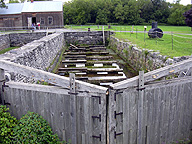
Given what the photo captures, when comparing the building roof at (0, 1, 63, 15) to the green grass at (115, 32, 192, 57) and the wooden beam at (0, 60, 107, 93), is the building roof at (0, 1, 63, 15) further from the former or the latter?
the wooden beam at (0, 60, 107, 93)

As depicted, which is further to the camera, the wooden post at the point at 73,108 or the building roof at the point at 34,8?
the building roof at the point at 34,8

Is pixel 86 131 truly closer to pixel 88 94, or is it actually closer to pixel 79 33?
pixel 88 94

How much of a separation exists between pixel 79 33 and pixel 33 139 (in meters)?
23.1

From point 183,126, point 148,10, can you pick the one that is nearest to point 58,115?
point 183,126

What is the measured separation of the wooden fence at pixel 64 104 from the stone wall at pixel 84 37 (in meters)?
21.8

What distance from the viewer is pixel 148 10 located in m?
59.4

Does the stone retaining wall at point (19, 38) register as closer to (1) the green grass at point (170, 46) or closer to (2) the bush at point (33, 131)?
(1) the green grass at point (170, 46)

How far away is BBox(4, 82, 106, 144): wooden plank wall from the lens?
461 cm

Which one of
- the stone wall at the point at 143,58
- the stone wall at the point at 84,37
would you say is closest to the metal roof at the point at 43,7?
the stone wall at the point at 84,37

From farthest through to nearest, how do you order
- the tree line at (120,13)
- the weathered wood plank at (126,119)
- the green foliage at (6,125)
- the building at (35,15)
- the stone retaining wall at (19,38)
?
1. the tree line at (120,13)
2. the building at (35,15)
3. the stone retaining wall at (19,38)
4. the weathered wood plank at (126,119)
5. the green foliage at (6,125)

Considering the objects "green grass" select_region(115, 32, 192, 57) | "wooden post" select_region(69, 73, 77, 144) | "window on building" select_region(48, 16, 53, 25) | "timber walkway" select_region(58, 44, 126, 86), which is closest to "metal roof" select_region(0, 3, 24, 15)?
"window on building" select_region(48, 16, 53, 25)

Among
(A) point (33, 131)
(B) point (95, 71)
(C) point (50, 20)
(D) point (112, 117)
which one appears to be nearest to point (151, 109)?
(D) point (112, 117)

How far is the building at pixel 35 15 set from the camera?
35.0m

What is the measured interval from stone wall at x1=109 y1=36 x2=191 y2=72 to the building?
66.7ft
